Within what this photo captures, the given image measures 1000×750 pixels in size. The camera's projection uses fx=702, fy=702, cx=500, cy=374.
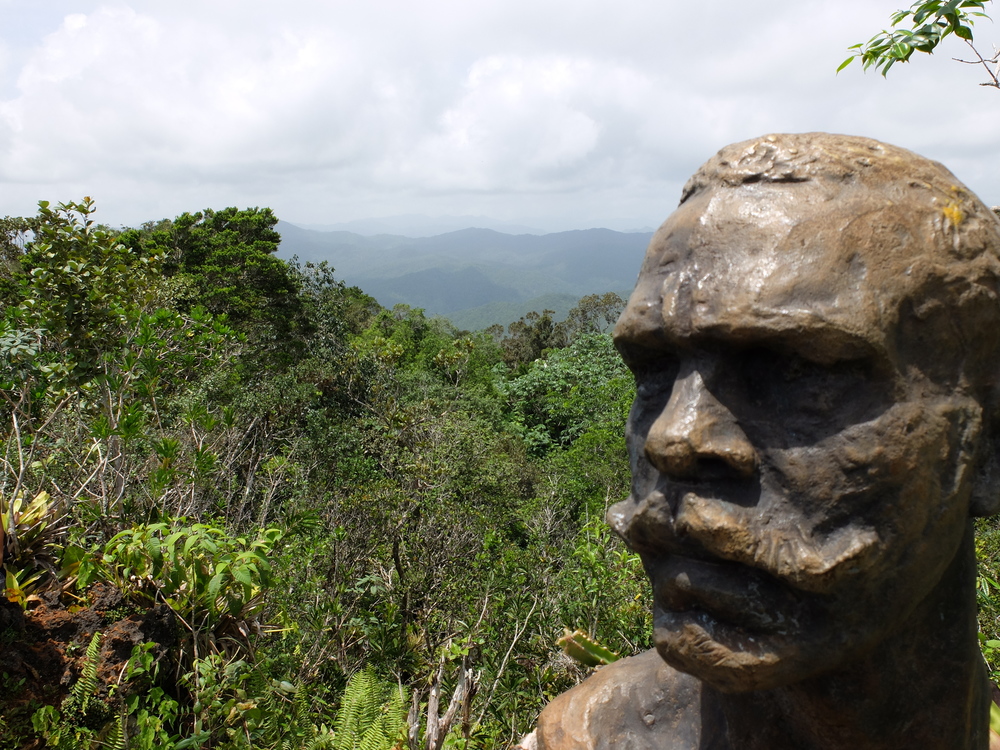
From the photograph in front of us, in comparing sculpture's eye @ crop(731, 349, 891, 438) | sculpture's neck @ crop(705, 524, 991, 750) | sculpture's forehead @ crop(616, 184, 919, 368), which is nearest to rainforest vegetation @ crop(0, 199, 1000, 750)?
sculpture's neck @ crop(705, 524, 991, 750)

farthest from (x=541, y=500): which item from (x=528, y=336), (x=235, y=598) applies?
(x=528, y=336)

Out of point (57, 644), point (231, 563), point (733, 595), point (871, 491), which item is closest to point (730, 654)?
point (733, 595)

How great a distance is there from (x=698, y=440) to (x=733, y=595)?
13.5 inches

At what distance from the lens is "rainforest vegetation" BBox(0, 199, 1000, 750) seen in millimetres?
4172

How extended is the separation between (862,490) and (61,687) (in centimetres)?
464

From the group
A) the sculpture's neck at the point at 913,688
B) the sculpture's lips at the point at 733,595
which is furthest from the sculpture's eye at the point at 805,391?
the sculpture's neck at the point at 913,688

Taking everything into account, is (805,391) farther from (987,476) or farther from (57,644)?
(57,644)

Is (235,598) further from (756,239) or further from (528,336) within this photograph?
(528,336)

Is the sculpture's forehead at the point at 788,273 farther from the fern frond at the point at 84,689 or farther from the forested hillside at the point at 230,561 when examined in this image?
the fern frond at the point at 84,689

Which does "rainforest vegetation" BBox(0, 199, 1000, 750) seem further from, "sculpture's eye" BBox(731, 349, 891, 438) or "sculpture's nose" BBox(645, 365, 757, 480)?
"sculpture's eye" BBox(731, 349, 891, 438)

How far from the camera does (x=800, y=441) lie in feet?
4.83

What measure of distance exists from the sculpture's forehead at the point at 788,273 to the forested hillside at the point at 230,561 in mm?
2456

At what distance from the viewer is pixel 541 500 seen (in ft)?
28.7

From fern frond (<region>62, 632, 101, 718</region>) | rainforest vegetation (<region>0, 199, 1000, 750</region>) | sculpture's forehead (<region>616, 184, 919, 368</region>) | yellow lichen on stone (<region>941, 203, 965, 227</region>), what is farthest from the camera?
rainforest vegetation (<region>0, 199, 1000, 750</region>)
